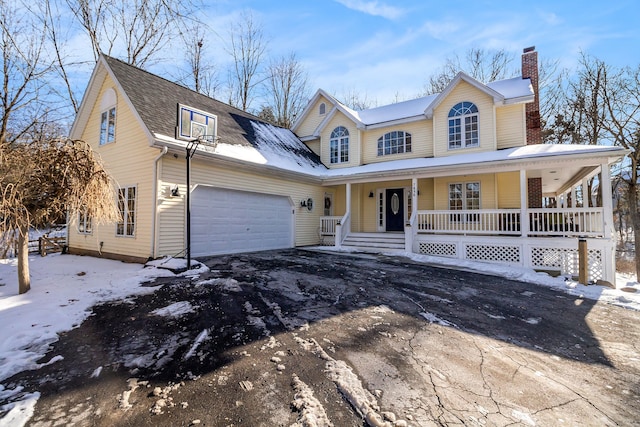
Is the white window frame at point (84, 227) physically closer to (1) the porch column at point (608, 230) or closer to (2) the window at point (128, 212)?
(2) the window at point (128, 212)

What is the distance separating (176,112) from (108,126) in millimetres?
2607

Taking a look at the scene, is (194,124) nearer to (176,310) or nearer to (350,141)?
(176,310)

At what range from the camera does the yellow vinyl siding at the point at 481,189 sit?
10.9 meters

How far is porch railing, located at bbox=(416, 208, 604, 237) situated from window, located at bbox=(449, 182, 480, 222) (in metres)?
0.64

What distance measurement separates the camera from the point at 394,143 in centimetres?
1359

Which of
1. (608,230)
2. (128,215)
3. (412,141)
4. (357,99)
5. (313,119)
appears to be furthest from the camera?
(357,99)

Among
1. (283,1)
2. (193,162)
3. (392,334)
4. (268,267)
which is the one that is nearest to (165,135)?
(193,162)

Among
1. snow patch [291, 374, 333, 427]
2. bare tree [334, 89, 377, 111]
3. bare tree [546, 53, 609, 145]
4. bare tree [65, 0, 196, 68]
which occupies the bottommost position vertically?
snow patch [291, 374, 333, 427]

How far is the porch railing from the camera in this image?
794 centimetres

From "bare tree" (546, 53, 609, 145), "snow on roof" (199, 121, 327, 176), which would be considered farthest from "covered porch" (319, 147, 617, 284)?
"bare tree" (546, 53, 609, 145)

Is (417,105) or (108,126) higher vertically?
(417,105)

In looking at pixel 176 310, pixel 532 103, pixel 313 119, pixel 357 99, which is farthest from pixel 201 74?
pixel 176 310

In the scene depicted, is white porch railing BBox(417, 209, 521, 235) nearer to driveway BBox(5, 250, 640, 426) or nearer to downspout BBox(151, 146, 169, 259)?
driveway BBox(5, 250, 640, 426)

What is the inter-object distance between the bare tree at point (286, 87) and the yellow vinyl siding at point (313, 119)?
7.73m
